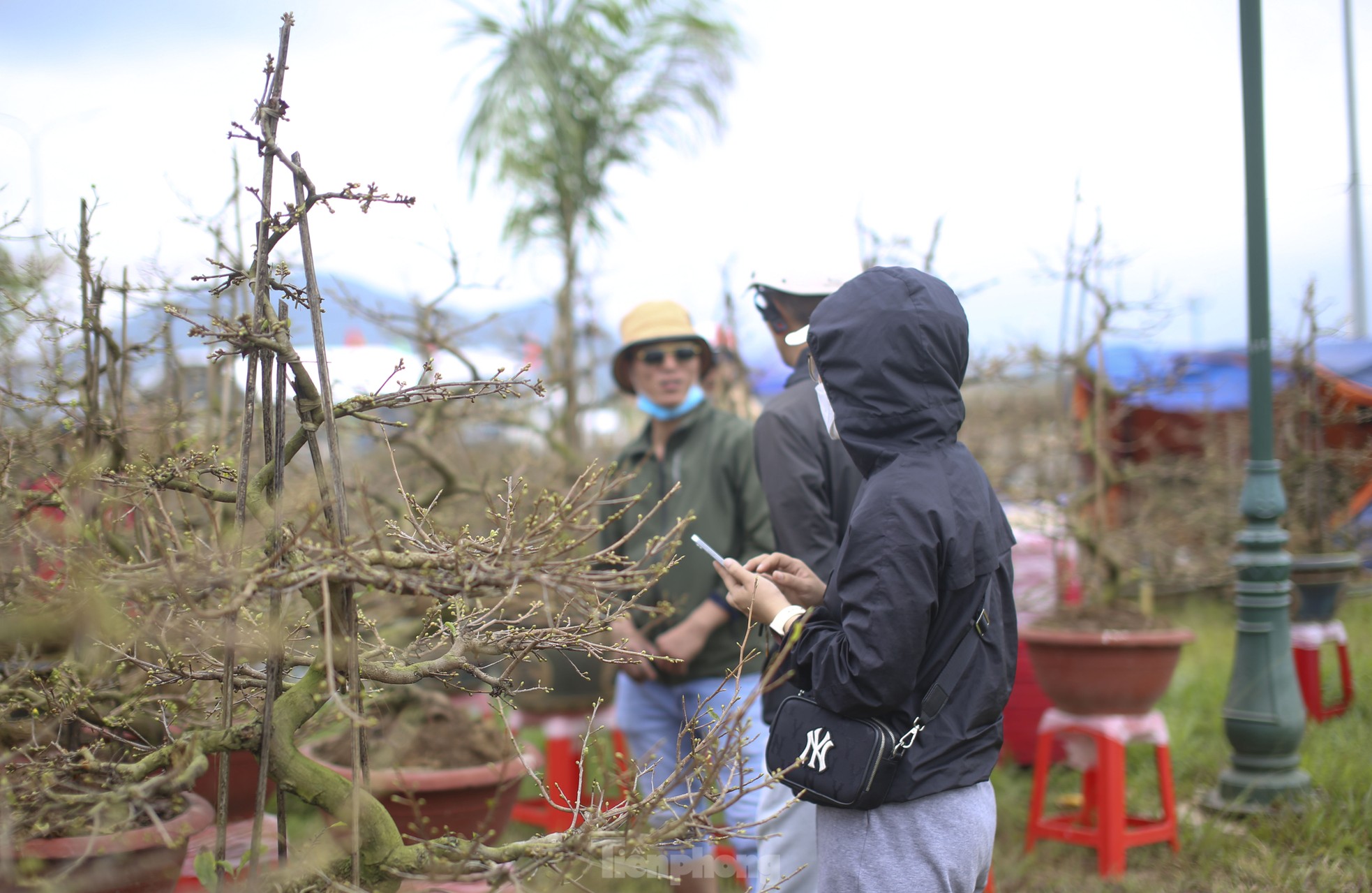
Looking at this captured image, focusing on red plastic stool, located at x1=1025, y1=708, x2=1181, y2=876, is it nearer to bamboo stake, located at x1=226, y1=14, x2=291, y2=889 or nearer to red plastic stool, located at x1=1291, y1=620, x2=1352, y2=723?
red plastic stool, located at x1=1291, y1=620, x2=1352, y2=723

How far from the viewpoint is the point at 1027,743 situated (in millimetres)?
4867

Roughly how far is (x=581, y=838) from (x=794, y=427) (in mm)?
1333

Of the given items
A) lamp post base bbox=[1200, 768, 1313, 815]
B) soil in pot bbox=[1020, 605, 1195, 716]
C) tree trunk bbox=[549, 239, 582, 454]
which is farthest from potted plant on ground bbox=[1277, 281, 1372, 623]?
tree trunk bbox=[549, 239, 582, 454]

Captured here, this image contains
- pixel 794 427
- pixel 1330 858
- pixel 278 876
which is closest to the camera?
pixel 278 876

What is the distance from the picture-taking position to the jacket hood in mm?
1900

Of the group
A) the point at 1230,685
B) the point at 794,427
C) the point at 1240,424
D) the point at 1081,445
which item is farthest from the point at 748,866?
the point at 1240,424

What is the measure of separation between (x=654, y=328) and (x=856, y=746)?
2089 mm

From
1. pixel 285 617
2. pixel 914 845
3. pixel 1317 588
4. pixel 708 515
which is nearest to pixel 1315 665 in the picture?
pixel 1317 588

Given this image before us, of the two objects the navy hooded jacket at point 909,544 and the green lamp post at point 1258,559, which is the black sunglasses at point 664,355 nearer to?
the navy hooded jacket at point 909,544

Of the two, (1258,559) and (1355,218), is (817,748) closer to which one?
(1258,559)

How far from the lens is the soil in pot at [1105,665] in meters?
3.87

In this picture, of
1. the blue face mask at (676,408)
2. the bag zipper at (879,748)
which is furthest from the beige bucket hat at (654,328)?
the bag zipper at (879,748)

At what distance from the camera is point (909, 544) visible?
1786 mm

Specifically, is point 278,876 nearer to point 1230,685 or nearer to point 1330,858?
point 1330,858
